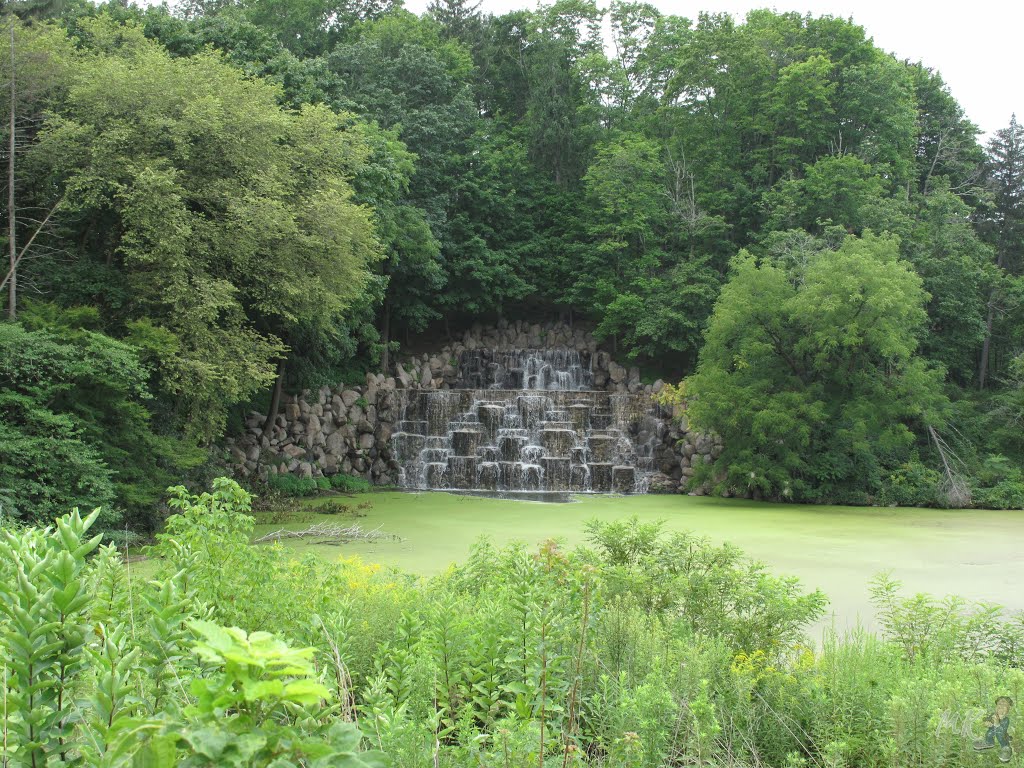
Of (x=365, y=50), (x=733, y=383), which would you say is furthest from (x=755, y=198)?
(x=365, y=50)

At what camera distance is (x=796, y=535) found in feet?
39.8

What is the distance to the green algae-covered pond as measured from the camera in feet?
28.5

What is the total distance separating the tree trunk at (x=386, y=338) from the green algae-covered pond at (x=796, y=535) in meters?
6.87

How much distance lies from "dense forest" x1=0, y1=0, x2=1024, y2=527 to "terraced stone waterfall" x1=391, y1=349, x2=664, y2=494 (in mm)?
2475

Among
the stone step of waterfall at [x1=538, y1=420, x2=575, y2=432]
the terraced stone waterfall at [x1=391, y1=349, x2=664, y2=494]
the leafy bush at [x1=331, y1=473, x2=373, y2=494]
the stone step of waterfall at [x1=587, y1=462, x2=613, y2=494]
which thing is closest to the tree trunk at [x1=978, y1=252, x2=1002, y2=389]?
the terraced stone waterfall at [x1=391, y1=349, x2=664, y2=494]

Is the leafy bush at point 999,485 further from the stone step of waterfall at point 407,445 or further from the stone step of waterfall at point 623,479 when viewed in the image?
the stone step of waterfall at point 407,445

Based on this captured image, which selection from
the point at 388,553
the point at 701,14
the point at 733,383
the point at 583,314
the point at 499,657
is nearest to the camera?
the point at 499,657

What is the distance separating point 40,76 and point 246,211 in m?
3.91

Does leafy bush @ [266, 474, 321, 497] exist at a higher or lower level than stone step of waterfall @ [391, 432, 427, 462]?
lower

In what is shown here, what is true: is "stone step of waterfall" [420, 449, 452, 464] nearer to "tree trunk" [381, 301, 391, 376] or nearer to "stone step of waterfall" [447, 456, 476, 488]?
"stone step of waterfall" [447, 456, 476, 488]

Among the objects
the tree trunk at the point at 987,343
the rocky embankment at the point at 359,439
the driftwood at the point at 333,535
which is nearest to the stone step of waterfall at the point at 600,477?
the rocky embankment at the point at 359,439

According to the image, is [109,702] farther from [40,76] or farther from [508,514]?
[40,76]

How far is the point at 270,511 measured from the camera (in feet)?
49.5

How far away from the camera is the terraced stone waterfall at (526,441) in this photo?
20.3 m
